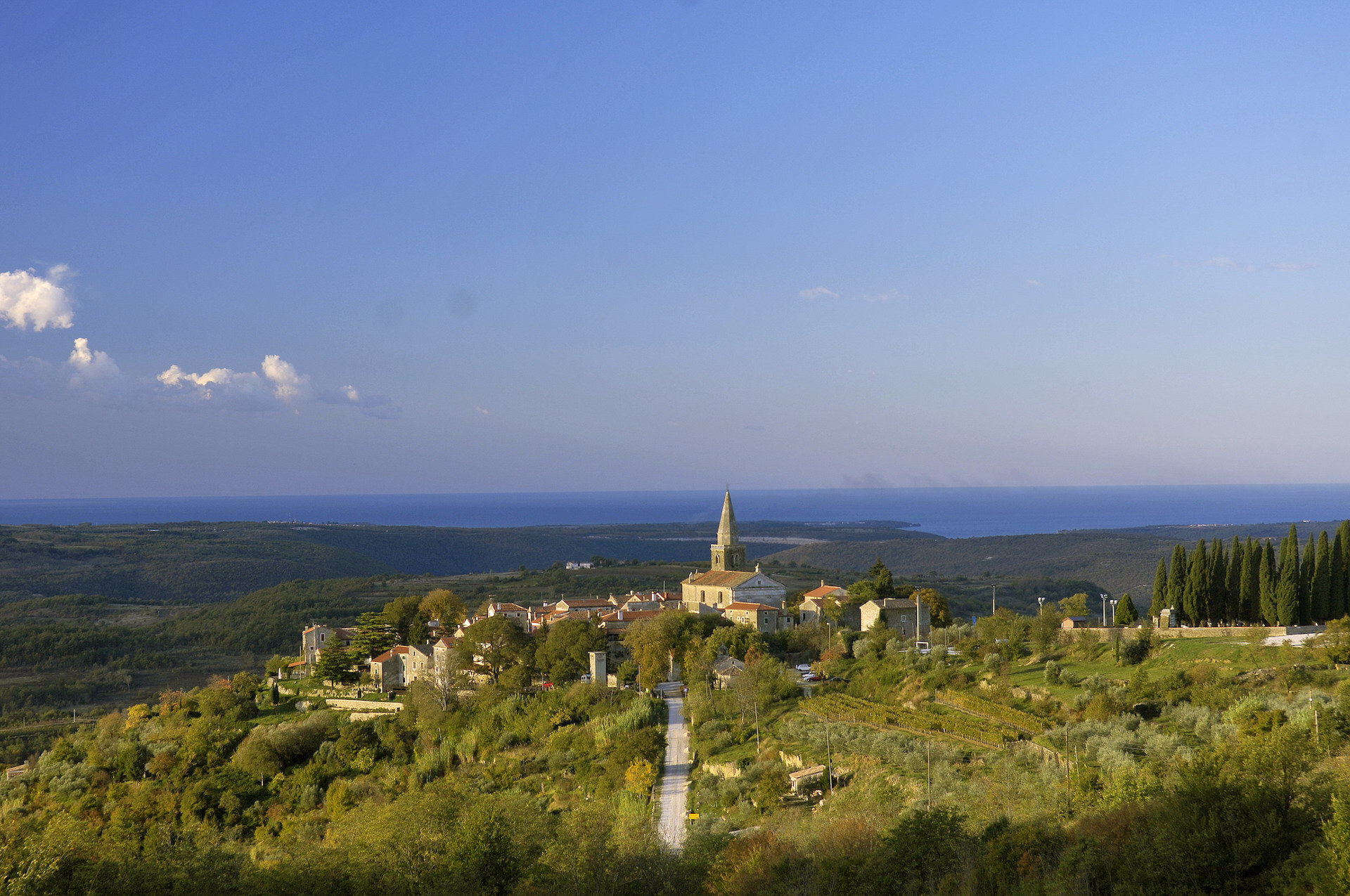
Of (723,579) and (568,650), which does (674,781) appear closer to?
(568,650)

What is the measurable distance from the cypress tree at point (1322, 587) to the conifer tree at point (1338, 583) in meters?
0.13

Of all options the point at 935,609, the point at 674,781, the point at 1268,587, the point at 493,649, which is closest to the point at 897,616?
the point at 935,609

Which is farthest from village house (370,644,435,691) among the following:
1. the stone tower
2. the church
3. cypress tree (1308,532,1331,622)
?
cypress tree (1308,532,1331,622)

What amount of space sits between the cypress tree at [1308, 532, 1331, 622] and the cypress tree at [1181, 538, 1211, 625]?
2.96 m

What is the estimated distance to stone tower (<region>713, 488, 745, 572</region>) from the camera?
54875 mm

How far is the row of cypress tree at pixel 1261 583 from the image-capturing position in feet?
101

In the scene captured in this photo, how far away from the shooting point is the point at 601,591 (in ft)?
244

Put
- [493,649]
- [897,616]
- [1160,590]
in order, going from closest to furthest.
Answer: [1160,590]
[493,649]
[897,616]

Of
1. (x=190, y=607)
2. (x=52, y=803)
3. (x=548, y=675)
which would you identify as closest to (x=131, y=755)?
(x=52, y=803)

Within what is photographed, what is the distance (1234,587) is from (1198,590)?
3.68 ft

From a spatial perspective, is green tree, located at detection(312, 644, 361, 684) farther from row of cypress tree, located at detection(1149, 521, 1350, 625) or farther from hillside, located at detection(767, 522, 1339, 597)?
hillside, located at detection(767, 522, 1339, 597)

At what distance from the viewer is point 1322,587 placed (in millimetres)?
30828

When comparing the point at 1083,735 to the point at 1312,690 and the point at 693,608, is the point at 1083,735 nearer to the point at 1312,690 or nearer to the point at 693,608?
the point at 1312,690

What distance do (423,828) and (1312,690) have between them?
64.6 feet
